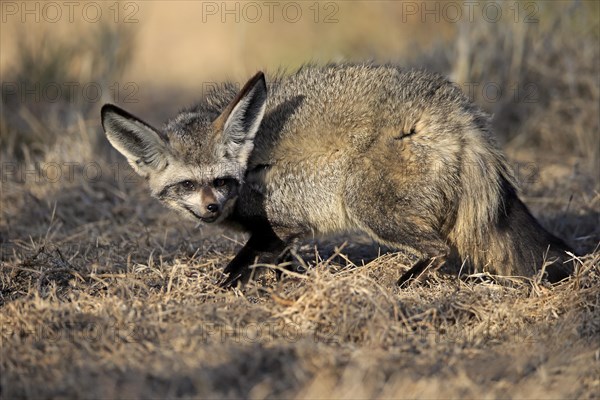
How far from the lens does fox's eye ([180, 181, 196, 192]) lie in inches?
213

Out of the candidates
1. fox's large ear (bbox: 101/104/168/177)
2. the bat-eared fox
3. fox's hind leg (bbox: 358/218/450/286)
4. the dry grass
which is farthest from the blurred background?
fox's hind leg (bbox: 358/218/450/286)

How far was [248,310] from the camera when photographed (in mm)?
4324

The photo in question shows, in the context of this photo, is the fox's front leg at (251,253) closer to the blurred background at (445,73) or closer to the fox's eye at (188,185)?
the fox's eye at (188,185)

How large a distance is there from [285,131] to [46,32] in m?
5.76

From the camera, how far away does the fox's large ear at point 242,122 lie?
5.30 m

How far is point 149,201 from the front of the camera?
7.76 metres

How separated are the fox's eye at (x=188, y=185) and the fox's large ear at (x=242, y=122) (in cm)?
32

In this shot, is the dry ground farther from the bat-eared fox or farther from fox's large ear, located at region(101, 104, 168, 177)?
fox's large ear, located at region(101, 104, 168, 177)

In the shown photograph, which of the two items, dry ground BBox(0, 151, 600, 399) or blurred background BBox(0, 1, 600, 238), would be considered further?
blurred background BBox(0, 1, 600, 238)

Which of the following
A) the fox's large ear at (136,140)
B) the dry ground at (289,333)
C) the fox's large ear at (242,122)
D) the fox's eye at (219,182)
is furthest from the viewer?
the fox's eye at (219,182)

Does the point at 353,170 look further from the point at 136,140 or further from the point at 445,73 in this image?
the point at 445,73

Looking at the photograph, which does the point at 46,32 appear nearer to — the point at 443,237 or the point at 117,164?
the point at 117,164

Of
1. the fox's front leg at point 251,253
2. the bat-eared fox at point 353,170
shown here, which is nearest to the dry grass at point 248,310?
the fox's front leg at point 251,253

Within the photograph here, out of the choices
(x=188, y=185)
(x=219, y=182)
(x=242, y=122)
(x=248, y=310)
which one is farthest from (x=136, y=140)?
(x=248, y=310)
